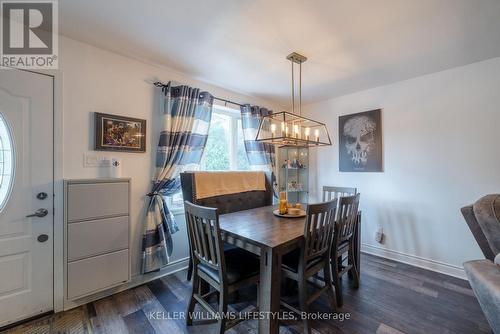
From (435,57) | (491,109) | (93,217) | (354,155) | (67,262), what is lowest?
(67,262)

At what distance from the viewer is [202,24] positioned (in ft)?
5.98

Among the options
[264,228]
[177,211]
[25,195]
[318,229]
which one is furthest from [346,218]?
[25,195]

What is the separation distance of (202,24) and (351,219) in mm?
2246

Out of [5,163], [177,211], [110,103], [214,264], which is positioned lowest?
[214,264]

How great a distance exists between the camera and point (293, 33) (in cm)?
192

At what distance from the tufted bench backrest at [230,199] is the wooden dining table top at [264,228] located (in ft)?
1.03

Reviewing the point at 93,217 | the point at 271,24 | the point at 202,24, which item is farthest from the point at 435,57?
the point at 93,217

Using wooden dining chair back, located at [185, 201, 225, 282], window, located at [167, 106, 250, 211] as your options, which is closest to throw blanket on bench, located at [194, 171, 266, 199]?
window, located at [167, 106, 250, 211]

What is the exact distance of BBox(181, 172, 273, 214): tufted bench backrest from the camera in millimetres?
2344

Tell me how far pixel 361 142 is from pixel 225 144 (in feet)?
6.92

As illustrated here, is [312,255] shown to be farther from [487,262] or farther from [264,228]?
Result: [487,262]

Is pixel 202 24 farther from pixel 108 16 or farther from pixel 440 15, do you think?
pixel 440 15

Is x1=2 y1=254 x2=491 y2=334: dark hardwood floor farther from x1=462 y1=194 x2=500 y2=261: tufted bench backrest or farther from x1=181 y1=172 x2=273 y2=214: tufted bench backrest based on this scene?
x1=181 y1=172 x2=273 y2=214: tufted bench backrest

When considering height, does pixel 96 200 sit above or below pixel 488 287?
above
